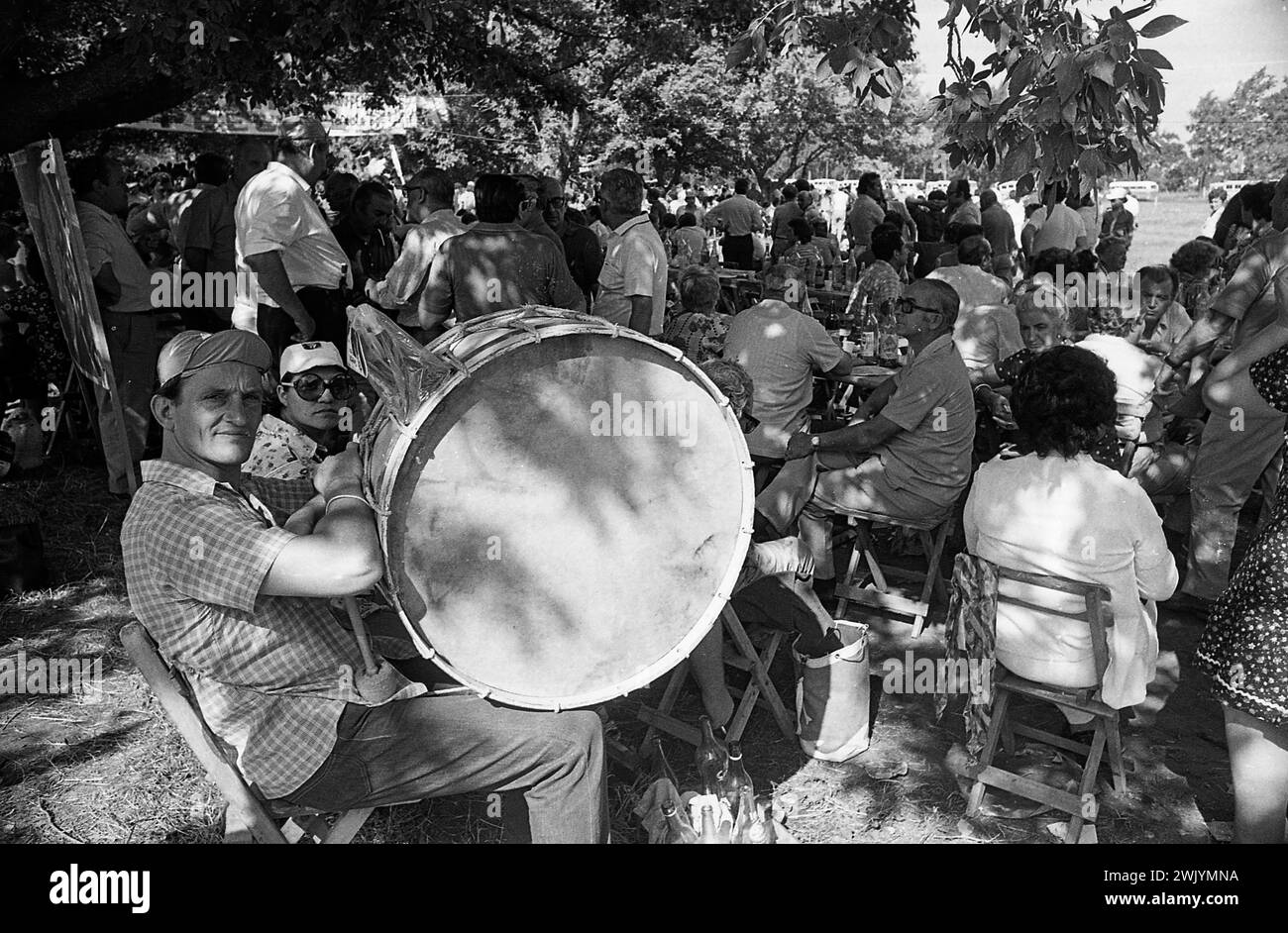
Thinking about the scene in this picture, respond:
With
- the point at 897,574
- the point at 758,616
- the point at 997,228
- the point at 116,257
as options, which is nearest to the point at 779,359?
the point at 897,574

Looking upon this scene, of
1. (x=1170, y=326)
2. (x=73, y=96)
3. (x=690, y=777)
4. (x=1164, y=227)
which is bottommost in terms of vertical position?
(x=690, y=777)

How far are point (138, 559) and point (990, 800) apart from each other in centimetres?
270

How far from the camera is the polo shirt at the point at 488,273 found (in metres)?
5.69

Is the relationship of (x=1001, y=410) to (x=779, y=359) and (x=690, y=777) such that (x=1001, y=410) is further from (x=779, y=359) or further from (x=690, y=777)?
(x=690, y=777)

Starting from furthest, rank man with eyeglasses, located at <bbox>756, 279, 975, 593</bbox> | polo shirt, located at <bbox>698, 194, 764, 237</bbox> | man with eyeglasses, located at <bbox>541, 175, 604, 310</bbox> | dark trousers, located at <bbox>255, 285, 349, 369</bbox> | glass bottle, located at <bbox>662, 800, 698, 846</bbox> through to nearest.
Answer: polo shirt, located at <bbox>698, 194, 764, 237</bbox> → man with eyeglasses, located at <bbox>541, 175, 604, 310</bbox> → dark trousers, located at <bbox>255, 285, 349, 369</bbox> → man with eyeglasses, located at <bbox>756, 279, 975, 593</bbox> → glass bottle, located at <bbox>662, 800, 698, 846</bbox>

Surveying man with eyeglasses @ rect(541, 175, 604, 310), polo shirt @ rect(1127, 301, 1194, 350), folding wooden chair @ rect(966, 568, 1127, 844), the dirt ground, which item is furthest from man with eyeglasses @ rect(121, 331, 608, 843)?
man with eyeglasses @ rect(541, 175, 604, 310)

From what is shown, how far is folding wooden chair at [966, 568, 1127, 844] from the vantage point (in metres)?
3.29

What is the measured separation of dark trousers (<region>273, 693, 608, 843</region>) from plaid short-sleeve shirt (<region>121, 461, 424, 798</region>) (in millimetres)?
77

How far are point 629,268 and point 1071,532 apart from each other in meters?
3.73

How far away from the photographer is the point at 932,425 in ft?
15.9

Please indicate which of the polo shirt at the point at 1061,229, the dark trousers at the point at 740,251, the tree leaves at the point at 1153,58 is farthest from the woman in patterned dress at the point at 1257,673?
the dark trousers at the point at 740,251

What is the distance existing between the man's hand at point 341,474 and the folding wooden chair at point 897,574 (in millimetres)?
2851

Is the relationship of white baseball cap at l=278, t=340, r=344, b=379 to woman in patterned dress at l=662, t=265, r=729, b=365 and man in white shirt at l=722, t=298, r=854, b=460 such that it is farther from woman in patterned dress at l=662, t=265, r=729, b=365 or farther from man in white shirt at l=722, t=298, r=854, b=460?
woman in patterned dress at l=662, t=265, r=729, b=365

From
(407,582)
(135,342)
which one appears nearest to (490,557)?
(407,582)
